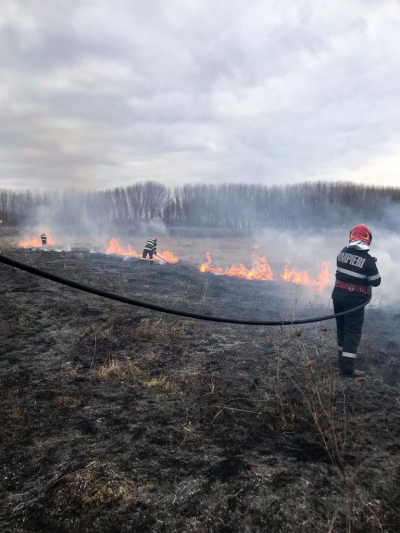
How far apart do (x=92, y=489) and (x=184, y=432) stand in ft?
3.32

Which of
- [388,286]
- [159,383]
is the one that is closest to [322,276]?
[388,286]

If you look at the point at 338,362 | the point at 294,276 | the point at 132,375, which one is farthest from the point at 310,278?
the point at 132,375

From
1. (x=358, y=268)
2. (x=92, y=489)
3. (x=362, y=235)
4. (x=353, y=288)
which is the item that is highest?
(x=362, y=235)

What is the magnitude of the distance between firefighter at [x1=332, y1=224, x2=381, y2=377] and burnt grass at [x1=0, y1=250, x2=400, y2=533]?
0.39 meters

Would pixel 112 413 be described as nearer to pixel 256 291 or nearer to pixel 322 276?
pixel 256 291

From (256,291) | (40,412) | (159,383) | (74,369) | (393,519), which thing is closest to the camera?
(393,519)

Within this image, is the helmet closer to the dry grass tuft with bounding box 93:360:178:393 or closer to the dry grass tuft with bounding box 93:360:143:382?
the dry grass tuft with bounding box 93:360:178:393

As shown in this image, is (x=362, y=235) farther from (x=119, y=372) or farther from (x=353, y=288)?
(x=119, y=372)

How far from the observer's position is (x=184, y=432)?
10.1 ft

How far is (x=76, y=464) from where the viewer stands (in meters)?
2.52

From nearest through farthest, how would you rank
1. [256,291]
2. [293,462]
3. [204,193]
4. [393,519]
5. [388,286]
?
[393,519] < [293,462] < [256,291] < [388,286] < [204,193]

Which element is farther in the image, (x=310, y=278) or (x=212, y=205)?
(x=212, y=205)

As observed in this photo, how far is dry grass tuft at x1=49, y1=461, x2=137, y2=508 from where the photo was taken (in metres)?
2.16

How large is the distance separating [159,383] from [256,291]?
28.3 ft
